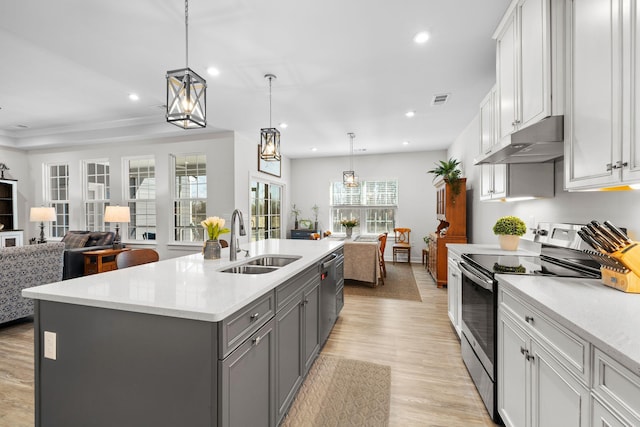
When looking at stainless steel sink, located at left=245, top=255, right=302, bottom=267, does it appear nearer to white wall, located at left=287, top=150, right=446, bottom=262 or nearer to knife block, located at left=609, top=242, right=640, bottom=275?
knife block, located at left=609, top=242, right=640, bottom=275

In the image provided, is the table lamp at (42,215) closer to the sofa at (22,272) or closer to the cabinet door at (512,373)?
the sofa at (22,272)

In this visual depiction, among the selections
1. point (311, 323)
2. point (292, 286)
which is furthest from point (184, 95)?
point (311, 323)

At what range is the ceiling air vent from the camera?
12.3 feet

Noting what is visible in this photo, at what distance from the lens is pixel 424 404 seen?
1987mm

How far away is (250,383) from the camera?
1.34 metres

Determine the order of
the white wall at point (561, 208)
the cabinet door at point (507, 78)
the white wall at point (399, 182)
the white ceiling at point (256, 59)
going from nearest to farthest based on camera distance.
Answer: the white wall at point (561, 208) < the cabinet door at point (507, 78) < the white ceiling at point (256, 59) < the white wall at point (399, 182)

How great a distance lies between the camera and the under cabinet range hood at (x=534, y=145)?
5.56 feet

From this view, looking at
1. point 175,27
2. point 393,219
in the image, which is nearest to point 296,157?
point 393,219

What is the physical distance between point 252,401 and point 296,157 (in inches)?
280

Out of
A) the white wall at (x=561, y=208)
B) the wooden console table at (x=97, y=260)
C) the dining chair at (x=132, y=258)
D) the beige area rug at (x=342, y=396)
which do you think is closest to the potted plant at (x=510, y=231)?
the white wall at (x=561, y=208)

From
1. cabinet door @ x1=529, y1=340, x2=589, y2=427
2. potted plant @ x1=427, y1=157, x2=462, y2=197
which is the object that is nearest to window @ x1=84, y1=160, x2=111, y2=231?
potted plant @ x1=427, y1=157, x2=462, y2=197

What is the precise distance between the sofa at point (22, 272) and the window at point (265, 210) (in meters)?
3.23

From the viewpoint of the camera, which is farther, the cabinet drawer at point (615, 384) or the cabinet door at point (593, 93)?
the cabinet door at point (593, 93)

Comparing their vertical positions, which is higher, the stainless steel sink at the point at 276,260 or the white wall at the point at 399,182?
the white wall at the point at 399,182
